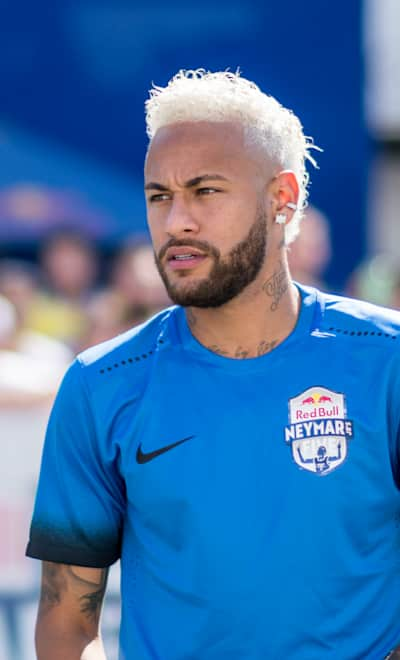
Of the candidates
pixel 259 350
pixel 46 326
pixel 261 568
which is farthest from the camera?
pixel 46 326

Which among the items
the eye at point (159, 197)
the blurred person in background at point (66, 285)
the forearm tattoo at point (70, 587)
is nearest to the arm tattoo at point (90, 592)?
the forearm tattoo at point (70, 587)

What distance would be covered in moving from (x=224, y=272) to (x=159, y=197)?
0.23 m

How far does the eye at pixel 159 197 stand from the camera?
2648mm

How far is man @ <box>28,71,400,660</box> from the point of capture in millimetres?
2488

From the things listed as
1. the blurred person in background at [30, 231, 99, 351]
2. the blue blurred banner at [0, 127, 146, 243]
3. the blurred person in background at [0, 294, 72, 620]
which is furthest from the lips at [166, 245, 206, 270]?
the blue blurred banner at [0, 127, 146, 243]

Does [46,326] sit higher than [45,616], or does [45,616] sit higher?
[46,326]

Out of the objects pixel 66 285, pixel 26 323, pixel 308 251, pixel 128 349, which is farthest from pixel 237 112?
pixel 66 285

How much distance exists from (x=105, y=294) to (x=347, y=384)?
5479 mm

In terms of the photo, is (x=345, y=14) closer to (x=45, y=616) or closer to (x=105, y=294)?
(x=105, y=294)

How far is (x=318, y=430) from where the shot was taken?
8.39 ft

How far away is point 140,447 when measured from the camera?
258 cm

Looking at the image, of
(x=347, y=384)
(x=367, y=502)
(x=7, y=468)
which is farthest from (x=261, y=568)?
(x=7, y=468)

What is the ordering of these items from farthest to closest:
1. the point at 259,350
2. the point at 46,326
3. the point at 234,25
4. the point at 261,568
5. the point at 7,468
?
the point at 234,25
the point at 46,326
the point at 7,468
the point at 259,350
the point at 261,568

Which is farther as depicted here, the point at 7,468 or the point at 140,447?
the point at 7,468
